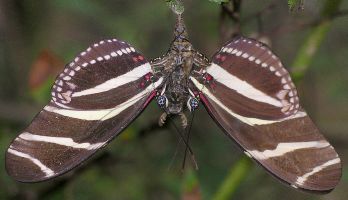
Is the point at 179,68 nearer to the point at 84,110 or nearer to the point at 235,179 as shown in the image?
the point at 84,110

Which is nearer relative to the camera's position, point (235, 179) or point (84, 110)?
point (84, 110)

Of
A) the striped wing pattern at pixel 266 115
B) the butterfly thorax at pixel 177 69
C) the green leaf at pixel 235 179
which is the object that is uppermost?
the butterfly thorax at pixel 177 69

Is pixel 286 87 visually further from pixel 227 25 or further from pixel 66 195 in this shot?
pixel 66 195

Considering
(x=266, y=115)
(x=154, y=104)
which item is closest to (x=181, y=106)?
(x=266, y=115)

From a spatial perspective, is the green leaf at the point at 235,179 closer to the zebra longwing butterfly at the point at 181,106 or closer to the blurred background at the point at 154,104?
the blurred background at the point at 154,104

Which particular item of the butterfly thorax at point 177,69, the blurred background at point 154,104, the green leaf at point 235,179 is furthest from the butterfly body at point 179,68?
the green leaf at point 235,179

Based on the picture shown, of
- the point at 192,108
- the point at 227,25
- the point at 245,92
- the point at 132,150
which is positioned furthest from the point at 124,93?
the point at 132,150

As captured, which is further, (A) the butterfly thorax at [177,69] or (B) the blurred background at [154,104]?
(B) the blurred background at [154,104]
